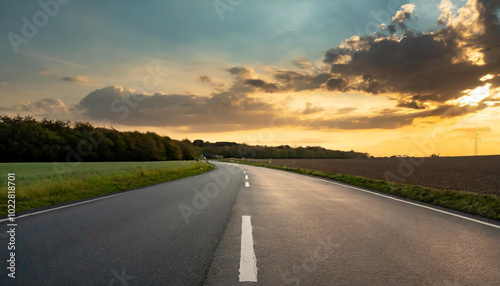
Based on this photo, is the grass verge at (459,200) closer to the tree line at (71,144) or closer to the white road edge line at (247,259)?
the white road edge line at (247,259)

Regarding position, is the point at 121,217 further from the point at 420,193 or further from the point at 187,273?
the point at 420,193

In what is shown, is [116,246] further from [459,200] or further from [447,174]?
[447,174]

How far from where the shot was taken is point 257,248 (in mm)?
4195

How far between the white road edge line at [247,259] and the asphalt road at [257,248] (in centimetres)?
3

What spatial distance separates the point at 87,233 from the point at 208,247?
91.5 inches

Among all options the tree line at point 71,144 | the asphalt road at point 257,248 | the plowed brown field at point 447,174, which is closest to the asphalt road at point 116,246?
the asphalt road at point 257,248

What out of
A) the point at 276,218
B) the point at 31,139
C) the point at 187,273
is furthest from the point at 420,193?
the point at 31,139

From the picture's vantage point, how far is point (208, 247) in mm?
4246

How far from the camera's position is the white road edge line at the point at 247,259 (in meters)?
3.17

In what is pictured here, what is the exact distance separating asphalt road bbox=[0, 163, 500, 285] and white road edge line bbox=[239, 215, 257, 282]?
3cm

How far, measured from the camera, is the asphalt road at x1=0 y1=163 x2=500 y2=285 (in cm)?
322

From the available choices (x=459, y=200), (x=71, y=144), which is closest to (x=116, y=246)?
(x=459, y=200)

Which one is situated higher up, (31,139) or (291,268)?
(31,139)

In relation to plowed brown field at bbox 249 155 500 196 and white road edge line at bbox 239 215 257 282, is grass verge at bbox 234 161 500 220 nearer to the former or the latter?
plowed brown field at bbox 249 155 500 196
